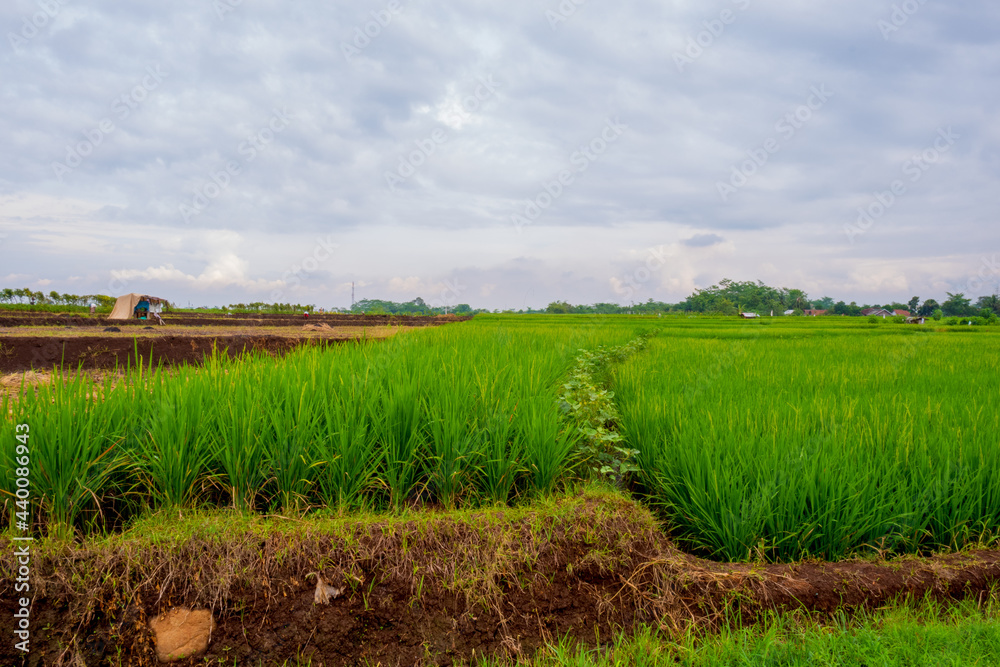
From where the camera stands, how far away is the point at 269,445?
86.7 inches

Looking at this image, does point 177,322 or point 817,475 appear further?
point 177,322

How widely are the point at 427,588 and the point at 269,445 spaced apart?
101 centimetres

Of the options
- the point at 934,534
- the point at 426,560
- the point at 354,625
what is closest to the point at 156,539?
the point at 354,625

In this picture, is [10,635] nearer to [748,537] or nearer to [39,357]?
[748,537]

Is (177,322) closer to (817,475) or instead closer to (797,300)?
(817,475)

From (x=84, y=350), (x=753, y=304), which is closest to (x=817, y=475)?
(x=84, y=350)

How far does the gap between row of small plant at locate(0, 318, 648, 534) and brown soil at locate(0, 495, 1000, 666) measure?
0.95 feet

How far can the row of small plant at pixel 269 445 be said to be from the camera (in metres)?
1.96

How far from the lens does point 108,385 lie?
85.1 inches

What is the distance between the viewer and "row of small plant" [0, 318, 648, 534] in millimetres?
1959

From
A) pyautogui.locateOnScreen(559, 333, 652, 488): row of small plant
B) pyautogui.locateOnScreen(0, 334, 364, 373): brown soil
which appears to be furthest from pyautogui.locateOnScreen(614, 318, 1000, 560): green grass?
pyautogui.locateOnScreen(0, 334, 364, 373): brown soil

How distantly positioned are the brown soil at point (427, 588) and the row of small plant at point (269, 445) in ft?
0.95

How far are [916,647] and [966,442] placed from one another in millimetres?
1732

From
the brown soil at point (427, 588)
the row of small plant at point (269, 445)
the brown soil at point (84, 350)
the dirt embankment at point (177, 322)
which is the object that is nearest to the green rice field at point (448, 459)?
the row of small plant at point (269, 445)
